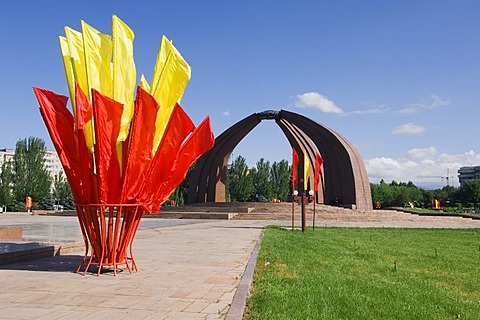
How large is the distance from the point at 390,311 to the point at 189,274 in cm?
289

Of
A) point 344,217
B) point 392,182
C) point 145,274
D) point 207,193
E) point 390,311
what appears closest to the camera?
point 390,311

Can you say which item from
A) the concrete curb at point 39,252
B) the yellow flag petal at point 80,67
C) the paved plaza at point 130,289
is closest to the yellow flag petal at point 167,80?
the yellow flag petal at point 80,67

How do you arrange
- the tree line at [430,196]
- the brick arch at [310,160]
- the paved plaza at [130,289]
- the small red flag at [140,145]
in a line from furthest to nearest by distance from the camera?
the tree line at [430,196] < the brick arch at [310,160] < the small red flag at [140,145] < the paved plaza at [130,289]

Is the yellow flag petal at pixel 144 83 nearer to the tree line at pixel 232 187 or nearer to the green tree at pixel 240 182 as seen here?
the tree line at pixel 232 187

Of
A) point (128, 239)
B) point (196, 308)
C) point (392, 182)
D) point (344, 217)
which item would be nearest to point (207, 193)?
point (344, 217)

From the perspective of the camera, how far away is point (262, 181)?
158 feet

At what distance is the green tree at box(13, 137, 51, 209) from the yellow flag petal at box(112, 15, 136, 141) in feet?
118

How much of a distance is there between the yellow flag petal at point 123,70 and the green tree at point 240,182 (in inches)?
1570

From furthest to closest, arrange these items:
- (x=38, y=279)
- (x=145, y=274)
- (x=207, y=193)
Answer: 1. (x=207, y=193)
2. (x=145, y=274)
3. (x=38, y=279)

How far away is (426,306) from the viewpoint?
4227 millimetres

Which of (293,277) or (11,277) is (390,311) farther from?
(11,277)

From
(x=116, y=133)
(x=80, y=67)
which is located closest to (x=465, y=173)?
(x=116, y=133)

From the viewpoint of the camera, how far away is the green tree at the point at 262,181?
4803 centimetres

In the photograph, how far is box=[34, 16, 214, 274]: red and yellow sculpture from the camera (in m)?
5.93
